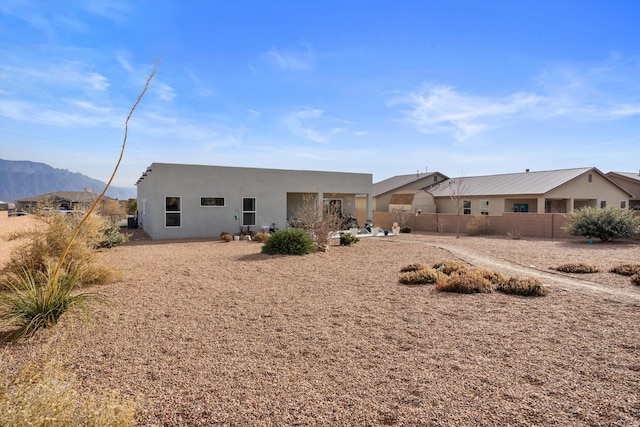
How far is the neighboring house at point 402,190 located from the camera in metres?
35.3

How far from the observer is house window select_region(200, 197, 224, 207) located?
20861 millimetres

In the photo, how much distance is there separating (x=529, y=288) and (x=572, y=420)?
507cm

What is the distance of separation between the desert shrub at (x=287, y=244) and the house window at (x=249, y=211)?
26.8 feet

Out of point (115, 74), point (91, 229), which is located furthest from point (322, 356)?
point (115, 74)

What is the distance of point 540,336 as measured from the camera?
549 centimetres

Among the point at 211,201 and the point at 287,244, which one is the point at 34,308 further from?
the point at 211,201

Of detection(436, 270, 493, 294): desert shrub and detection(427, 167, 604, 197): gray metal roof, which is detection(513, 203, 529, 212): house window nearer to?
detection(427, 167, 604, 197): gray metal roof

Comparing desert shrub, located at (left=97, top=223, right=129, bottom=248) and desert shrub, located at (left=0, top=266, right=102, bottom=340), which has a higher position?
desert shrub, located at (left=97, top=223, right=129, bottom=248)

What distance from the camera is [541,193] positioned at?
26766 millimetres

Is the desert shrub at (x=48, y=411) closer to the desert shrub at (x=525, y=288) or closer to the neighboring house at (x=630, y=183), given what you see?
the desert shrub at (x=525, y=288)

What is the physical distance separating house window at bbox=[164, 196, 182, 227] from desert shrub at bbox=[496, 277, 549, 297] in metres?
16.4

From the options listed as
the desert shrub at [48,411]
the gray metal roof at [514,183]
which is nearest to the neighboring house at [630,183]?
the gray metal roof at [514,183]

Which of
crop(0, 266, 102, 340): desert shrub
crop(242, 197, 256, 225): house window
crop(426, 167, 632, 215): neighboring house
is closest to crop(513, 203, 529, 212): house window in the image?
crop(426, 167, 632, 215): neighboring house

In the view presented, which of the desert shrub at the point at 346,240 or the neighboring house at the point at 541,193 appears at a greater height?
the neighboring house at the point at 541,193
